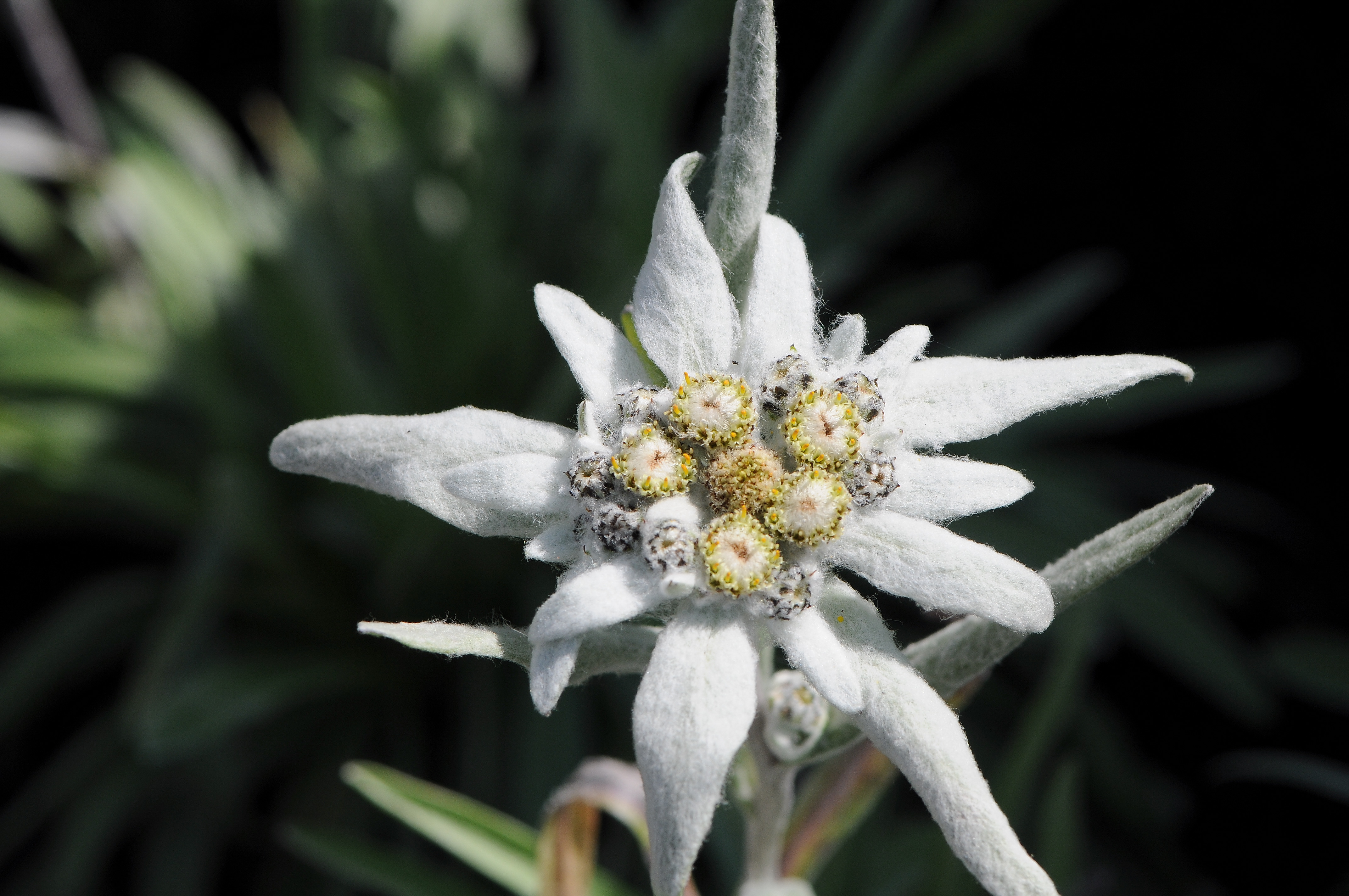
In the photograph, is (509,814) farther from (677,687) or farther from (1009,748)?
(677,687)

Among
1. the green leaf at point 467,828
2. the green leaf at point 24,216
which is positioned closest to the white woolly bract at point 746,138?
the green leaf at point 467,828

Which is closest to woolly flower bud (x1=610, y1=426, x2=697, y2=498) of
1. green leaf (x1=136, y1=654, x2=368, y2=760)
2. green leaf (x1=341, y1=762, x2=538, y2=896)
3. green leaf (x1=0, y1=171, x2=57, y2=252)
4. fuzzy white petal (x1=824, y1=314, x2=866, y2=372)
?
fuzzy white petal (x1=824, y1=314, x2=866, y2=372)

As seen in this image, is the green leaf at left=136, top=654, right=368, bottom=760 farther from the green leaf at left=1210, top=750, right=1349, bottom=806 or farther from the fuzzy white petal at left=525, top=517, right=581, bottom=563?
the green leaf at left=1210, top=750, right=1349, bottom=806

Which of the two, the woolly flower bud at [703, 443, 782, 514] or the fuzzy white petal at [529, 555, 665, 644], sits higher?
the woolly flower bud at [703, 443, 782, 514]

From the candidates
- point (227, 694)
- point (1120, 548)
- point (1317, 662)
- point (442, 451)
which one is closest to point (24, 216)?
point (227, 694)

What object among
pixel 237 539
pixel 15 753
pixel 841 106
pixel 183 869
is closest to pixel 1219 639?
pixel 841 106

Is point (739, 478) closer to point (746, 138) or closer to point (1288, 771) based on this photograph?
point (746, 138)

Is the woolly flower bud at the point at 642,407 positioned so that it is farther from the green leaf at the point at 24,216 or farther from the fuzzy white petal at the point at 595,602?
the green leaf at the point at 24,216
